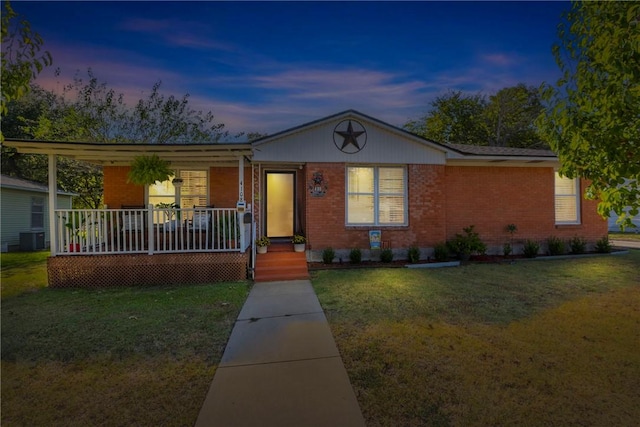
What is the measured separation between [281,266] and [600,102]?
23.0ft

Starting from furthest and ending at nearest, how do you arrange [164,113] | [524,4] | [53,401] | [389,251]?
[164,113], [389,251], [524,4], [53,401]

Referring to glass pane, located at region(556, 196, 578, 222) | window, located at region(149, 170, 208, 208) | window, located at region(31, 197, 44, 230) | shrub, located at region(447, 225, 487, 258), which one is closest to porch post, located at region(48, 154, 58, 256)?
window, located at region(149, 170, 208, 208)

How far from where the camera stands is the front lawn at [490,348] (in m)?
2.60

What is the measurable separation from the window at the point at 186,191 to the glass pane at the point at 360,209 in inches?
192

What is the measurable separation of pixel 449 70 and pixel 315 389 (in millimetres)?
18264

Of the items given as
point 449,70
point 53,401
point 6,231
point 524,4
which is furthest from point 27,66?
point 449,70

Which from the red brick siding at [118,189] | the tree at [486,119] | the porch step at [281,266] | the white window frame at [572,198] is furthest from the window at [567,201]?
the tree at [486,119]

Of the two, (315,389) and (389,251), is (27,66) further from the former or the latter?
(389,251)

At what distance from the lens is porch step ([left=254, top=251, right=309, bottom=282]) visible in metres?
7.79

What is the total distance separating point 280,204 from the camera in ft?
34.7

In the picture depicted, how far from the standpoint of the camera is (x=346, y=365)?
11.1 ft

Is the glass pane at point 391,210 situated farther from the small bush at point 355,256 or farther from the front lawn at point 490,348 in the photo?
the front lawn at point 490,348

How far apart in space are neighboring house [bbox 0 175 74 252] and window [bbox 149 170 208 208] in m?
9.23

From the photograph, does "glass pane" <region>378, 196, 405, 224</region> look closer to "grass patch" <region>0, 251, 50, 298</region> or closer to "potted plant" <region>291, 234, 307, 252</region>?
"potted plant" <region>291, 234, 307, 252</region>
